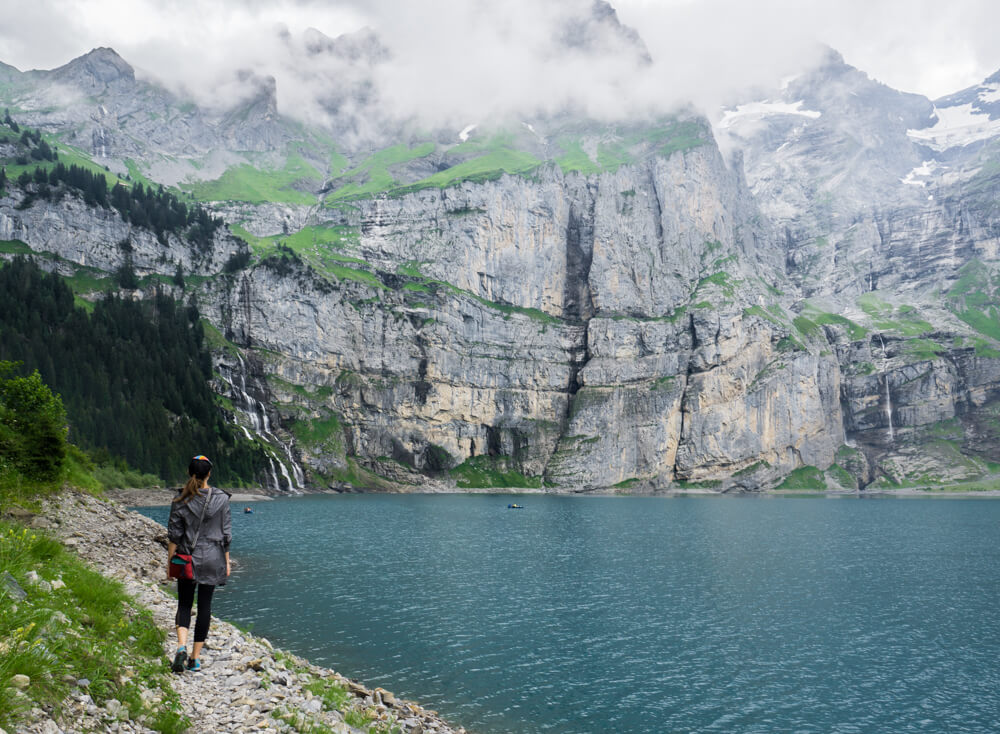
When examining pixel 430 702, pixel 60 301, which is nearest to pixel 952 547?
pixel 430 702

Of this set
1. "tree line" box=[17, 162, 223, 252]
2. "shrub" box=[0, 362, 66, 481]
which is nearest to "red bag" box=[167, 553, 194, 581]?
"shrub" box=[0, 362, 66, 481]

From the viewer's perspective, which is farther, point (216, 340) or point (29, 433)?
point (216, 340)

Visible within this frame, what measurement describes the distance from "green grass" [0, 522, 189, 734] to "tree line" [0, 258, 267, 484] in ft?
335

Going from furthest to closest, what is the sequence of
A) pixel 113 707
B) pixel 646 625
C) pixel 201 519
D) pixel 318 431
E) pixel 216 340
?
pixel 318 431 → pixel 216 340 → pixel 646 625 → pixel 201 519 → pixel 113 707

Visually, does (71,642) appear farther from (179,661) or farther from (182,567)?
(179,661)

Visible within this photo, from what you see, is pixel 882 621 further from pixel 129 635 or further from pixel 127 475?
pixel 127 475

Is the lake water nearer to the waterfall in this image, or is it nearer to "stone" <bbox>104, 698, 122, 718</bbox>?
"stone" <bbox>104, 698, 122, 718</bbox>

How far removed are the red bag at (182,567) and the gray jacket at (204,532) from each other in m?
0.10

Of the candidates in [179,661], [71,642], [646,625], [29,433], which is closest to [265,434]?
[29,433]

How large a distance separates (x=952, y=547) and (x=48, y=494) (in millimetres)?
89182

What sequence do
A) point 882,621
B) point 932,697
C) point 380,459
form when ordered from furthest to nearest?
1. point 380,459
2. point 882,621
3. point 932,697

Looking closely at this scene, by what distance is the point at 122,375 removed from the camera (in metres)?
132

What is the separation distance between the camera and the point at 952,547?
73.0 meters

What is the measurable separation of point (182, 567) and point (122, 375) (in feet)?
460
